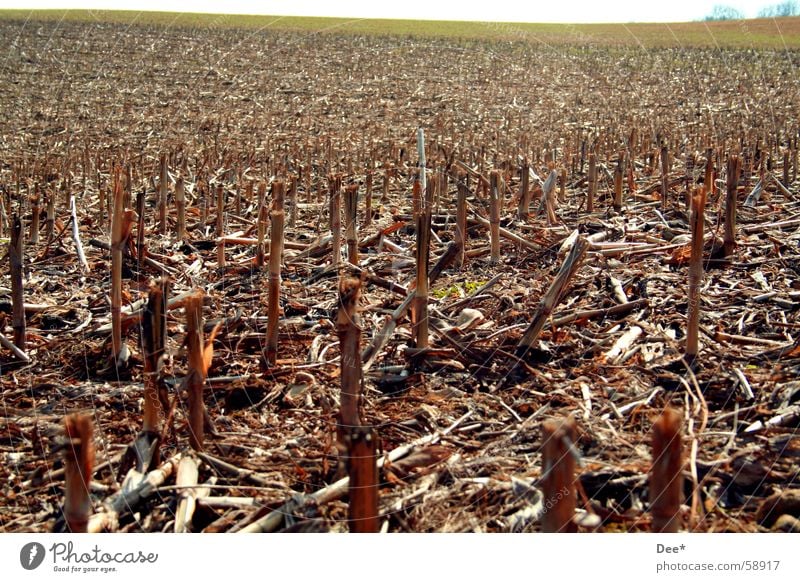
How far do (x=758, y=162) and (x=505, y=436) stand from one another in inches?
271

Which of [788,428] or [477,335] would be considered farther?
[477,335]

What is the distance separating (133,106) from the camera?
16.4 m

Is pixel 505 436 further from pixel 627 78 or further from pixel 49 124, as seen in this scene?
pixel 627 78

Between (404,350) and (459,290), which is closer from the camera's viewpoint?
(404,350)

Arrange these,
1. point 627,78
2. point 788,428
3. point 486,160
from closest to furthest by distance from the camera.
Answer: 1. point 788,428
2. point 486,160
3. point 627,78

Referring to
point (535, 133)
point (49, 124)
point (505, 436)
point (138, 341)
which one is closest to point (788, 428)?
point (505, 436)
